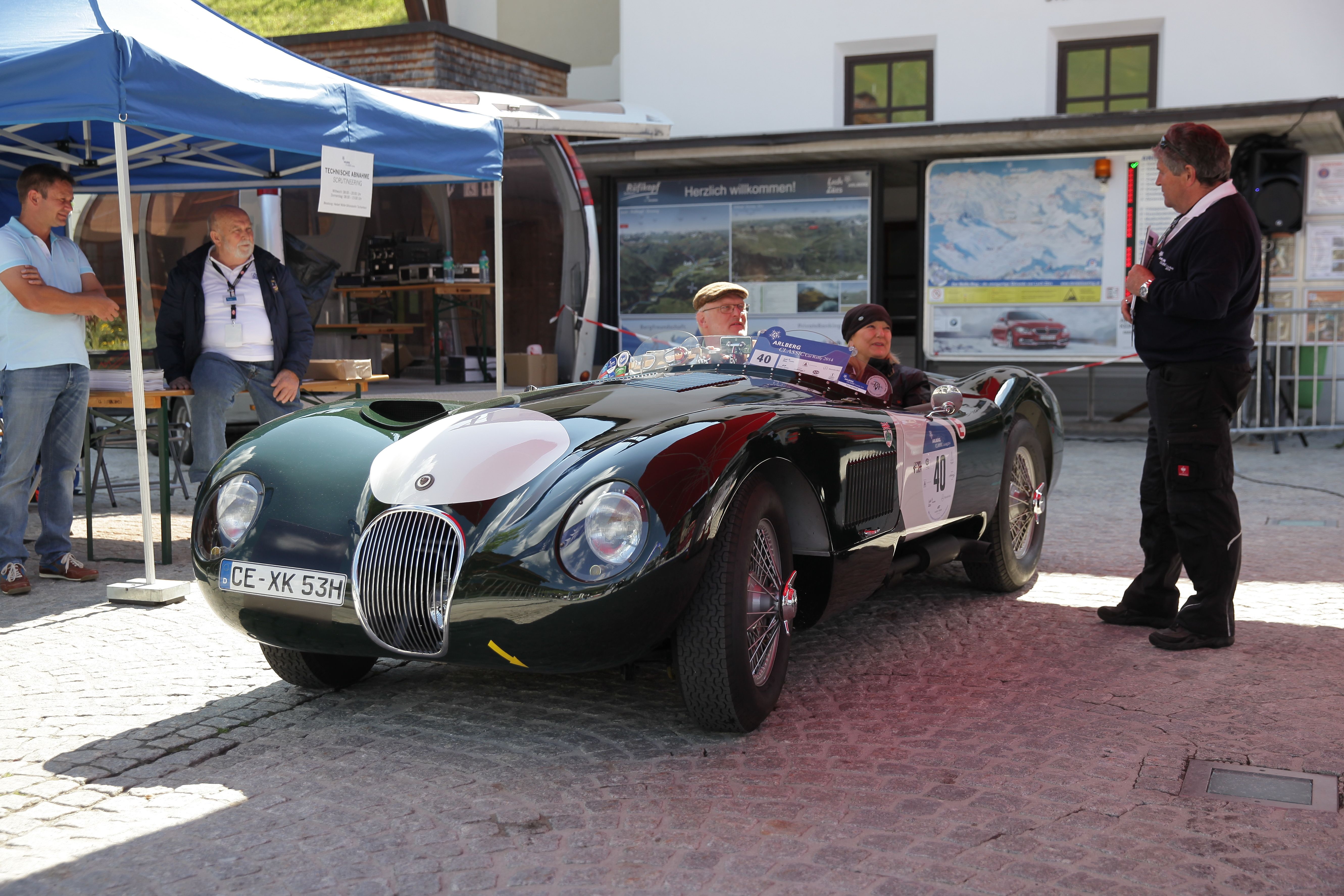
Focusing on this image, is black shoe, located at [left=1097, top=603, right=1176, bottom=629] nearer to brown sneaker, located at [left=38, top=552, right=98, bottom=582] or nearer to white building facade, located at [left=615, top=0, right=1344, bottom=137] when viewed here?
brown sneaker, located at [left=38, top=552, right=98, bottom=582]

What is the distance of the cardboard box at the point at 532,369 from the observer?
1186 centimetres

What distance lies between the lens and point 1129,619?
4.88 metres

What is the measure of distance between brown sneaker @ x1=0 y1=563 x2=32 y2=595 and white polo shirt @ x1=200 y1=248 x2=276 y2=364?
1.58 metres

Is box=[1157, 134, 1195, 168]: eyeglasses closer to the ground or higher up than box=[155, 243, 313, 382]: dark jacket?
higher up

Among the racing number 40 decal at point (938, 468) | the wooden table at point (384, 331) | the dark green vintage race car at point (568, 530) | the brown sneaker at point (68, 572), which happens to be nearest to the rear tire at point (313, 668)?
the dark green vintage race car at point (568, 530)

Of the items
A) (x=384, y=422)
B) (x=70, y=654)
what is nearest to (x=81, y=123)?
(x=70, y=654)

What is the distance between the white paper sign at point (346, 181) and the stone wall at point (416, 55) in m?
8.63

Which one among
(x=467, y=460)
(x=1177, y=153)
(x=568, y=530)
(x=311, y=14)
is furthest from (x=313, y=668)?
(x=311, y=14)

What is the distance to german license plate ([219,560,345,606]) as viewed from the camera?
10.9 feet

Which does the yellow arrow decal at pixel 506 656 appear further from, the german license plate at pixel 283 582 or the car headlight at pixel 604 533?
the german license plate at pixel 283 582

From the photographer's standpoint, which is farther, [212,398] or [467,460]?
[212,398]

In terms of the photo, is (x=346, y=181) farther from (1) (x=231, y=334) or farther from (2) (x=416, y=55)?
(2) (x=416, y=55)

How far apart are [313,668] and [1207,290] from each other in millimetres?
3419

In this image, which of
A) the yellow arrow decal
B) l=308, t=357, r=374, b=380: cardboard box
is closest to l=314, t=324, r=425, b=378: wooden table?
l=308, t=357, r=374, b=380: cardboard box
